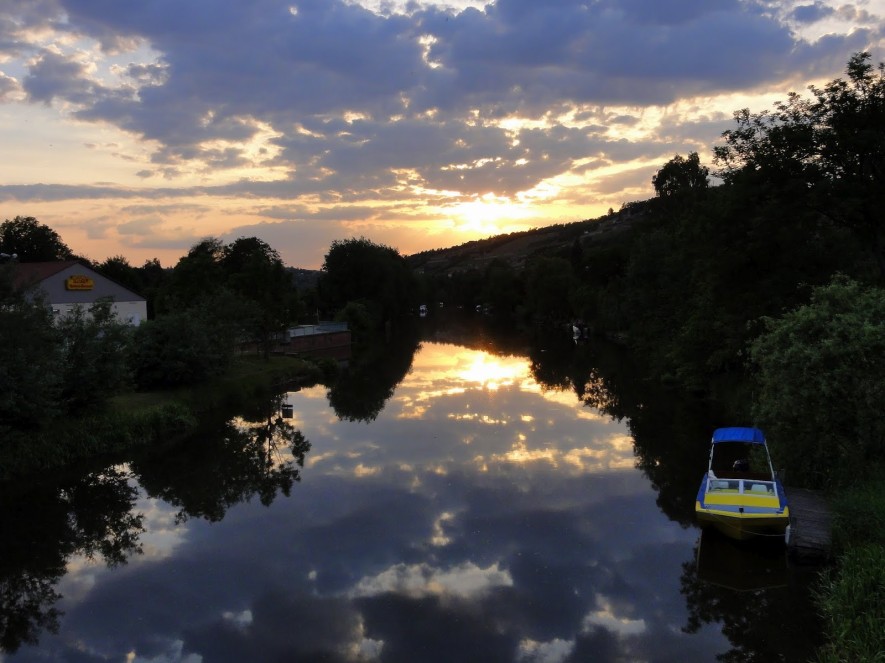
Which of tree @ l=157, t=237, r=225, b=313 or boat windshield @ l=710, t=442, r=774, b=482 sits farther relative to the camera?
tree @ l=157, t=237, r=225, b=313

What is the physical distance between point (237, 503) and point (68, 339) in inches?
470

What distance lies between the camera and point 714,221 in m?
31.7

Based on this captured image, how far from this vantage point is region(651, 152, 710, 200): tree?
63250 mm

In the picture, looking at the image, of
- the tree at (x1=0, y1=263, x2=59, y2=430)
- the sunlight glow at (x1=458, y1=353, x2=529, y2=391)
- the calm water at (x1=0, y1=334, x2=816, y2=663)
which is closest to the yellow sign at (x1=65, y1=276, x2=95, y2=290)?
the sunlight glow at (x1=458, y1=353, x2=529, y2=391)

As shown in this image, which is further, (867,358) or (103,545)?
(103,545)

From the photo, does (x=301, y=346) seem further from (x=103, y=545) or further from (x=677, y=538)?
(x=677, y=538)

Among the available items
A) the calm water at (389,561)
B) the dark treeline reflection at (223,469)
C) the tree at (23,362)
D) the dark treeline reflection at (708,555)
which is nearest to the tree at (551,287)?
the dark treeline reflection at (708,555)

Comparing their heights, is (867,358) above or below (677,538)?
above

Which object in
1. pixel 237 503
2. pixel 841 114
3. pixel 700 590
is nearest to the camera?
pixel 700 590

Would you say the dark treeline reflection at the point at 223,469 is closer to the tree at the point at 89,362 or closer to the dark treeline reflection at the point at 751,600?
the tree at the point at 89,362

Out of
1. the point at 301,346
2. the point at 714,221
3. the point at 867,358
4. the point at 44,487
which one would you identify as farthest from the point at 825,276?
the point at 301,346

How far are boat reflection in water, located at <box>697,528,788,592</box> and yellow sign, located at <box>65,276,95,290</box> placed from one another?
57688 millimetres

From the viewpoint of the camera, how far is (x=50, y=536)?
775 inches

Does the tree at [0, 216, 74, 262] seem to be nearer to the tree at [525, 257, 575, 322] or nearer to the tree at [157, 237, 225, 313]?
the tree at [157, 237, 225, 313]
